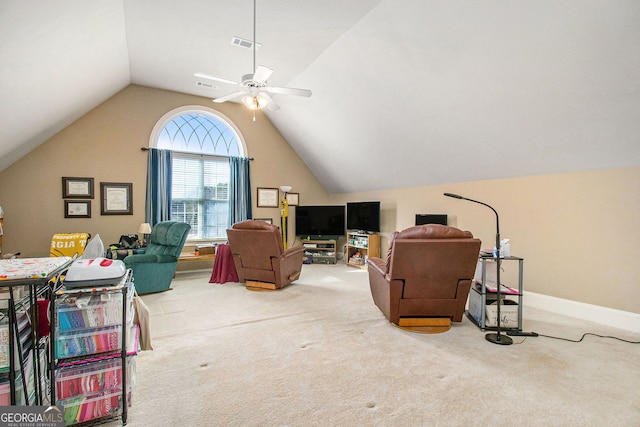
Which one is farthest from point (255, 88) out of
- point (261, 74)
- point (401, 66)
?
point (401, 66)

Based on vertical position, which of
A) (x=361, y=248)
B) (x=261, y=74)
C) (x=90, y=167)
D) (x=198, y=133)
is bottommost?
(x=361, y=248)

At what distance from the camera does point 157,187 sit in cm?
571

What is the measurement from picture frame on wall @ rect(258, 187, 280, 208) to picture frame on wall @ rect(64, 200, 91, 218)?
3.11 metres

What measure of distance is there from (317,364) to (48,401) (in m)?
1.63

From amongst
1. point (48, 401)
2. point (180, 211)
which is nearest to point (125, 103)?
point (180, 211)

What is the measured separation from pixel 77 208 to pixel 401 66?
5584 mm

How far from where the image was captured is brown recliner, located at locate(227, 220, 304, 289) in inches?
165

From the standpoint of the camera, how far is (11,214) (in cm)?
475

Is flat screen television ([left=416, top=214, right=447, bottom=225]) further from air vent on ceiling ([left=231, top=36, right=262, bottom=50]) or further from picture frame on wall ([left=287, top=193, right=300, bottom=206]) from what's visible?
air vent on ceiling ([left=231, top=36, right=262, bottom=50])

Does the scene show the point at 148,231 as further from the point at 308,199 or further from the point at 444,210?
the point at 444,210

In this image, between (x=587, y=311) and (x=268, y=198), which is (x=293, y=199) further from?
(x=587, y=311)

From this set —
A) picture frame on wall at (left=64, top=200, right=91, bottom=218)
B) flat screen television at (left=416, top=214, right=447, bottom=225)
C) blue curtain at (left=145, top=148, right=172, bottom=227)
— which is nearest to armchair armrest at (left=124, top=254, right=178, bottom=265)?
blue curtain at (left=145, top=148, right=172, bottom=227)

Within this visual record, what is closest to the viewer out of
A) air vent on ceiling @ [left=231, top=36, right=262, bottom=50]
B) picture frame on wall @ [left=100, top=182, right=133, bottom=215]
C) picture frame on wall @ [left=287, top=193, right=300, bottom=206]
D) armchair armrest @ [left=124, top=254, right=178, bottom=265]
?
air vent on ceiling @ [left=231, top=36, right=262, bottom=50]

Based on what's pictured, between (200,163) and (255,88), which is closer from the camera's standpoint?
(255,88)
